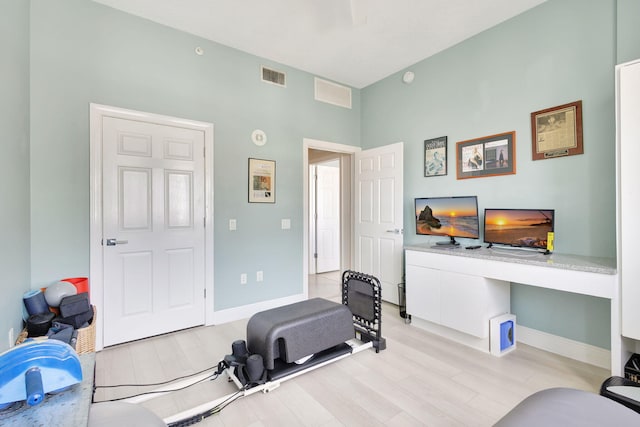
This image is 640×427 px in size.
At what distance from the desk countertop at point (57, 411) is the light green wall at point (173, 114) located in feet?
6.85

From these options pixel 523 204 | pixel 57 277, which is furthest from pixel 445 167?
pixel 57 277

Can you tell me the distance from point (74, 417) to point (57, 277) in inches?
89.1

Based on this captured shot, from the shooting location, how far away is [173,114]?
3.07 meters

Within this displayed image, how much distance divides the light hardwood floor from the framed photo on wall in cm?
159

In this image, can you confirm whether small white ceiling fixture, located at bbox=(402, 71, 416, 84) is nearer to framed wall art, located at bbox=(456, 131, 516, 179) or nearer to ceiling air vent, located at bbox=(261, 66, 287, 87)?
framed wall art, located at bbox=(456, 131, 516, 179)

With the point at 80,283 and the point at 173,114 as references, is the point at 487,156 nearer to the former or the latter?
the point at 173,114

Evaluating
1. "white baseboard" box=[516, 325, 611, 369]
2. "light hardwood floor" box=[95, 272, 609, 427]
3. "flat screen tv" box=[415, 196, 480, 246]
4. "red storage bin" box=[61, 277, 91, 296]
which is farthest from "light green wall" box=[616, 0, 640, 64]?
"red storage bin" box=[61, 277, 91, 296]

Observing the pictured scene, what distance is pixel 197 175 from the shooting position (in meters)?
3.21

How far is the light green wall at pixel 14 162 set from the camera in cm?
182

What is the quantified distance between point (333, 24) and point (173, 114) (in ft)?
6.13

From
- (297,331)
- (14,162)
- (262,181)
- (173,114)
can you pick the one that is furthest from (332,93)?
(14,162)

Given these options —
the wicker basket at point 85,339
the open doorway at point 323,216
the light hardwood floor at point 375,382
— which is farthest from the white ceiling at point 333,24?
the wicker basket at point 85,339

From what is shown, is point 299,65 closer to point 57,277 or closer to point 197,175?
point 197,175

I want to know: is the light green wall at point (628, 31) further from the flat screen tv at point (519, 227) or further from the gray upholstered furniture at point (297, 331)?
the gray upholstered furniture at point (297, 331)
